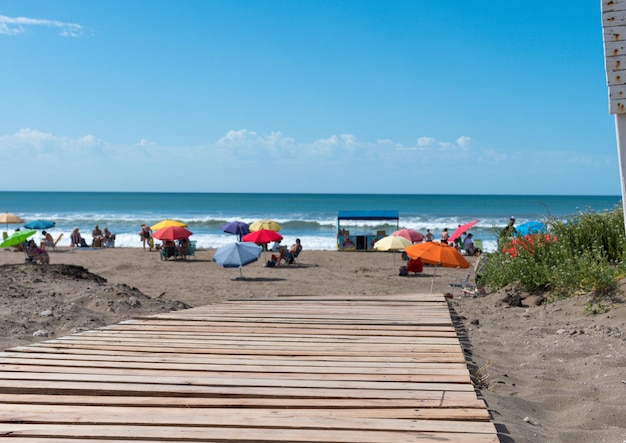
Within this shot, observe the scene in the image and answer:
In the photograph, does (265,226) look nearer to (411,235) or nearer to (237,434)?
(411,235)

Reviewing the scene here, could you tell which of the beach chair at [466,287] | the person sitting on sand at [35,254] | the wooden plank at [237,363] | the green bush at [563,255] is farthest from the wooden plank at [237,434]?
the person sitting on sand at [35,254]

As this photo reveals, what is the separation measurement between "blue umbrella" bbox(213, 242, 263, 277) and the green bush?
761 cm

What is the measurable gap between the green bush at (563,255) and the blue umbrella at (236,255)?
761 cm

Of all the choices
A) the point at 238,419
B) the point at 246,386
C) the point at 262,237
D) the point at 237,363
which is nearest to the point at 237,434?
the point at 238,419

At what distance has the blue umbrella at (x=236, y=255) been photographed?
640 inches

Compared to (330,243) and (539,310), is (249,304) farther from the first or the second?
(330,243)

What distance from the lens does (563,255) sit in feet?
27.5

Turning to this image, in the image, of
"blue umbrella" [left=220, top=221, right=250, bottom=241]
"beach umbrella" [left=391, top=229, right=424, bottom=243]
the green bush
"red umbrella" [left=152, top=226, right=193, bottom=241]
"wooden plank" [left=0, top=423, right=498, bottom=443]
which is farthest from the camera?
"blue umbrella" [left=220, top=221, right=250, bottom=241]

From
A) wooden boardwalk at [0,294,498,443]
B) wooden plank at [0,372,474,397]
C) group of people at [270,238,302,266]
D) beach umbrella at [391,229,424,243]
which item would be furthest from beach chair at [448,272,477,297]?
wooden plank at [0,372,474,397]

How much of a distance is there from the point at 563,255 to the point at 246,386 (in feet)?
20.1

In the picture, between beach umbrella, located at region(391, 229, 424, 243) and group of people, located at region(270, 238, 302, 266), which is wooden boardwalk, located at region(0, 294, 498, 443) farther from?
group of people, located at region(270, 238, 302, 266)

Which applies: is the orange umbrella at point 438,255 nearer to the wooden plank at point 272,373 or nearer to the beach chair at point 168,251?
the wooden plank at point 272,373

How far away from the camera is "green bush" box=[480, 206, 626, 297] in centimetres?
773

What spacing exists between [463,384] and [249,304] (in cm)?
386
